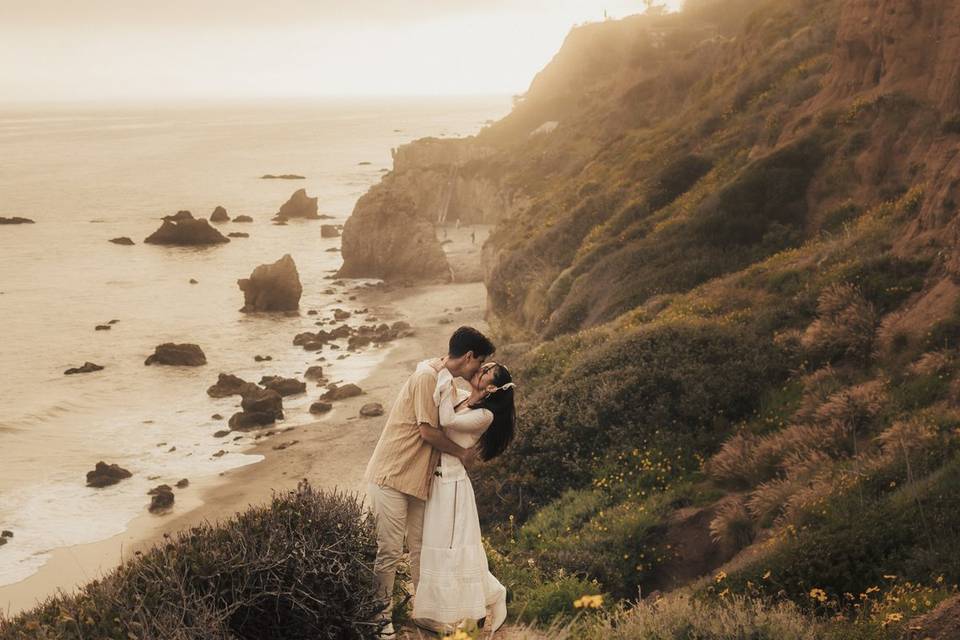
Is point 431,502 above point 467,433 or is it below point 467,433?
below

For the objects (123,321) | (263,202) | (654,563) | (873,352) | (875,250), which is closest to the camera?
(654,563)

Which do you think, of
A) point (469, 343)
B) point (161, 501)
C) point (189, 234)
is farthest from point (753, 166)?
point (189, 234)

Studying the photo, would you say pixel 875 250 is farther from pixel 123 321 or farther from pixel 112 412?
pixel 123 321

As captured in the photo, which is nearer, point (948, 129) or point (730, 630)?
point (730, 630)

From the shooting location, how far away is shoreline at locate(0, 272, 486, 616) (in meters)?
20.7

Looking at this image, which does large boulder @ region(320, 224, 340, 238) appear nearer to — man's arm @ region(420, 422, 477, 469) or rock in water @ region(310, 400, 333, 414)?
rock in water @ region(310, 400, 333, 414)

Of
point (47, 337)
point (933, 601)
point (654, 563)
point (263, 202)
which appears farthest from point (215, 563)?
point (263, 202)

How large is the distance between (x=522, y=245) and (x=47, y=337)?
1110 inches

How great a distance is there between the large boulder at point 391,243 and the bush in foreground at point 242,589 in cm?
4876

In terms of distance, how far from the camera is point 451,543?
6980 mm

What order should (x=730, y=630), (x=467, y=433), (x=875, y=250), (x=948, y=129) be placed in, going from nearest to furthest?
(x=730, y=630)
(x=467, y=433)
(x=875, y=250)
(x=948, y=129)

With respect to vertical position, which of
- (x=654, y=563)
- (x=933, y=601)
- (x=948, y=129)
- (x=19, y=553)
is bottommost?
(x=19, y=553)

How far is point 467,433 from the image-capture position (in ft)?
22.8

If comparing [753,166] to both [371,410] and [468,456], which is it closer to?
[371,410]
